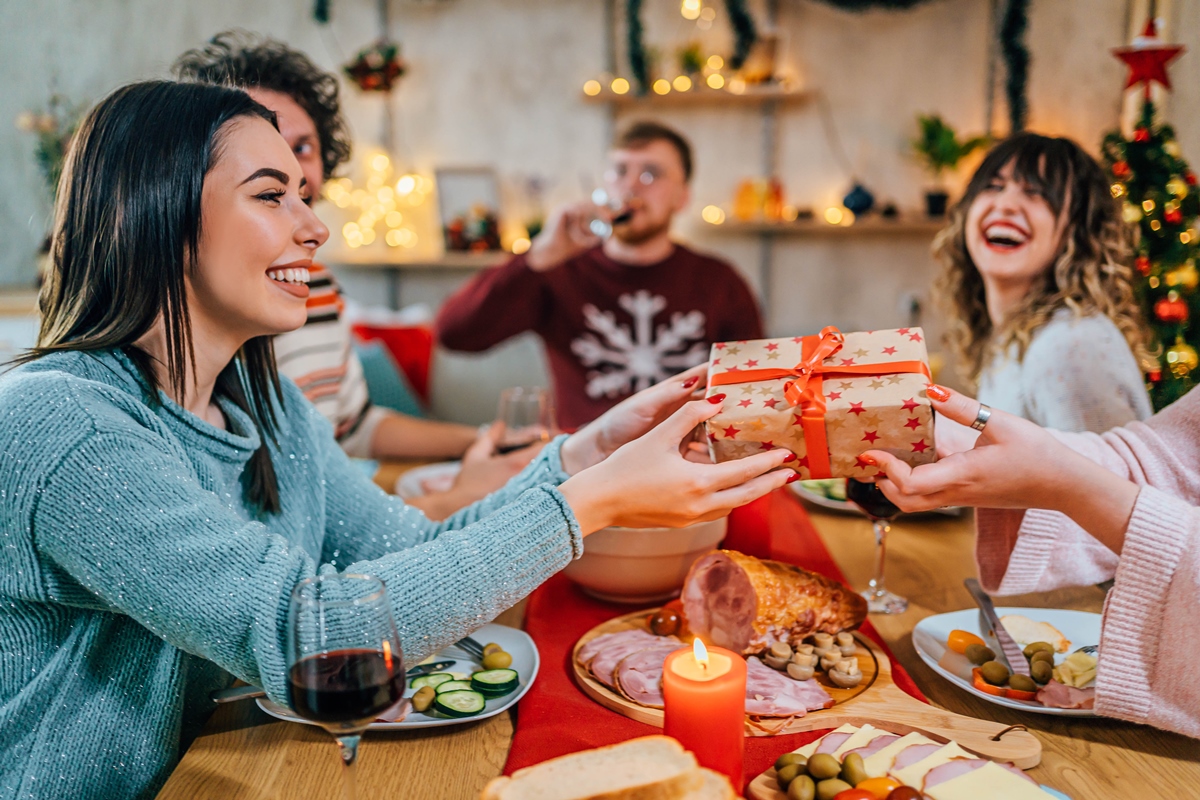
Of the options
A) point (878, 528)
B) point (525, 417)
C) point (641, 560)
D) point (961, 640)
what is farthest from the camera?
point (525, 417)

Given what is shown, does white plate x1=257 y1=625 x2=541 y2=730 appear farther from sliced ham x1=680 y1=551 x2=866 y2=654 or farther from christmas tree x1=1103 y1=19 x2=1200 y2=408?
christmas tree x1=1103 y1=19 x2=1200 y2=408

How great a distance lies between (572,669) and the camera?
44.8 inches

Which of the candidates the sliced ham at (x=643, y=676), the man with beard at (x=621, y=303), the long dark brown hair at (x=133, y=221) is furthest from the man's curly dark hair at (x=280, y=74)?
the sliced ham at (x=643, y=676)

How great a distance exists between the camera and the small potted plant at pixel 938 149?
4.18 metres

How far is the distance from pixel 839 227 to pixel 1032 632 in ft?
11.3

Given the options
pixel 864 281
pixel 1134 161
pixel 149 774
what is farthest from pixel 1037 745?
pixel 864 281

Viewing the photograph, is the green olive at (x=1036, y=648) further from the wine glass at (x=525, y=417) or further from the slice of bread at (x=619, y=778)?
the wine glass at (x=525, y=417)

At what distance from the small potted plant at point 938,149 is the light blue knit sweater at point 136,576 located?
381 cm

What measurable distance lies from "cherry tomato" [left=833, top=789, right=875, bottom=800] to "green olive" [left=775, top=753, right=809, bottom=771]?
0.06 m

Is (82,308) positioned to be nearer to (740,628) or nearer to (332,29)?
(740,628)

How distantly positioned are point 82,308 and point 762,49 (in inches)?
159

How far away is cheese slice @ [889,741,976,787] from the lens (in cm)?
84

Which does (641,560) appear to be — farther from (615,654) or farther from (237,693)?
(237,693)

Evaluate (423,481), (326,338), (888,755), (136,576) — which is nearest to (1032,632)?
(888,755)
